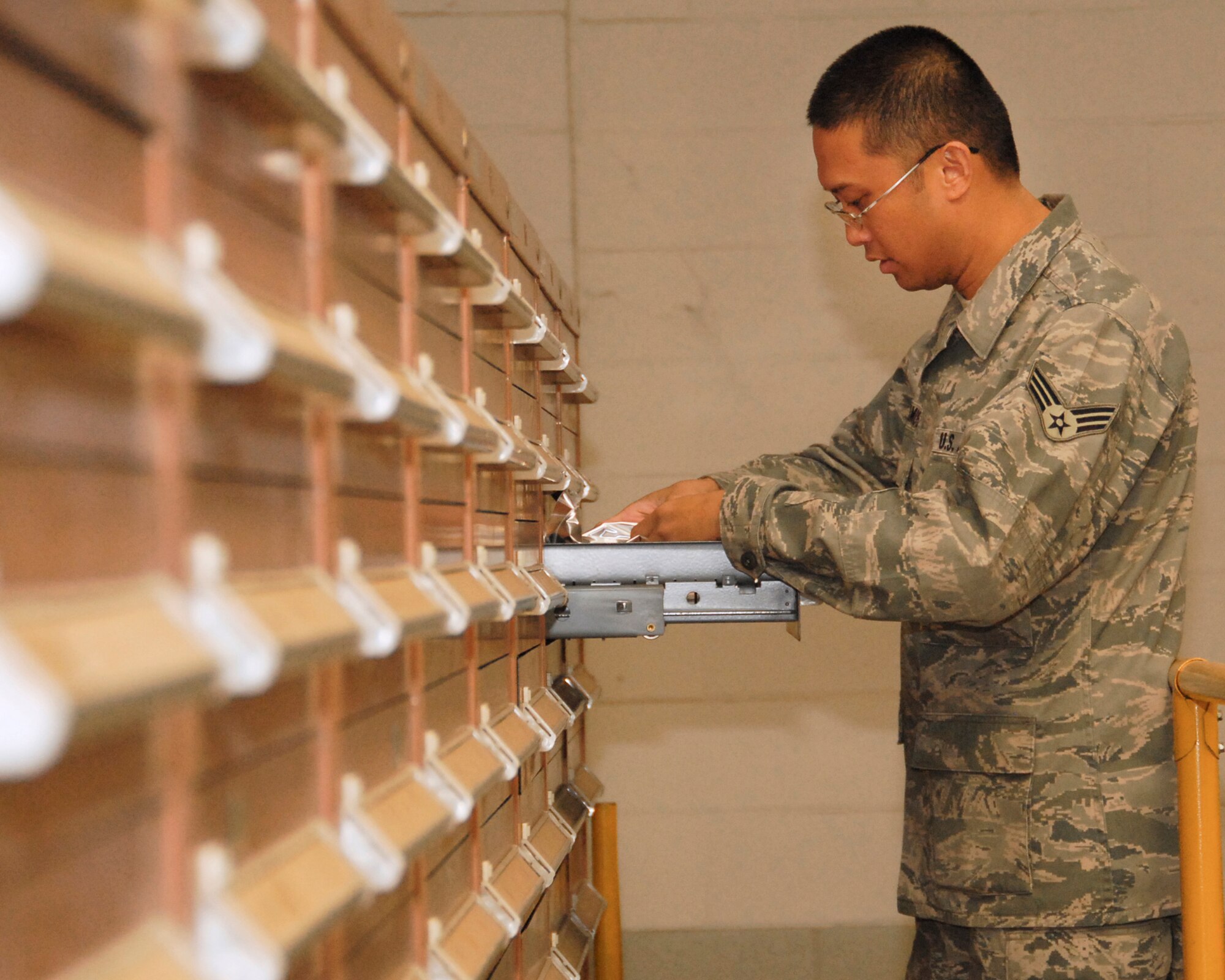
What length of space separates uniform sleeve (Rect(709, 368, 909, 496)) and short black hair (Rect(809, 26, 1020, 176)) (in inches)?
18.5

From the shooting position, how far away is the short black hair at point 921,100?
1.69 metres

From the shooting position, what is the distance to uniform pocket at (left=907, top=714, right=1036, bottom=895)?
5.04 feet

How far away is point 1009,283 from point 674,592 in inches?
24.7

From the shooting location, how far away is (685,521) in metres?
1.70

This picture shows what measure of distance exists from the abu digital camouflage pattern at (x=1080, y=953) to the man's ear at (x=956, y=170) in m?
1.03

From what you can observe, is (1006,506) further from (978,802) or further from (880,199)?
(880,199)

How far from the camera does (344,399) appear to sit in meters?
0.68

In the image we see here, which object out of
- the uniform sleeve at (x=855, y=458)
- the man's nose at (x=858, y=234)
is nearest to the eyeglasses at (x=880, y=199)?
the man's nose at (x=858, y=234)

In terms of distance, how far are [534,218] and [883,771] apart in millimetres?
1728

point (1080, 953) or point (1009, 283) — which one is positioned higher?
point (1009, 283)

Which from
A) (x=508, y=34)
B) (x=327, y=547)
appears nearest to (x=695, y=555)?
(x=327, y=547)

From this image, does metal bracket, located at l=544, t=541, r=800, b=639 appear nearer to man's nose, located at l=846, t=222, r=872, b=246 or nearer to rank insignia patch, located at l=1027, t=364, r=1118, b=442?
rank insignia patch, located at l=1027, t=364, r=1118, b=442

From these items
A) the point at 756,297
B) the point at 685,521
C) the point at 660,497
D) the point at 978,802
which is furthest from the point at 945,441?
the point at 756,297

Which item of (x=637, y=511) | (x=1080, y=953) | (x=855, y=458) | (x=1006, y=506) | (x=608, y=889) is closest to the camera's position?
(x=1006, y=506)
